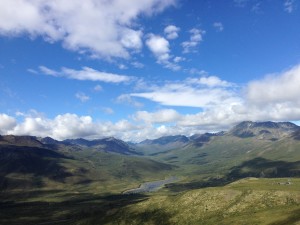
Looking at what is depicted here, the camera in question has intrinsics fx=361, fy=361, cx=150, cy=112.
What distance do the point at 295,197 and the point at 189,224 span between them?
196ft

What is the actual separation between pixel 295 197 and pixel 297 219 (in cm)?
5424

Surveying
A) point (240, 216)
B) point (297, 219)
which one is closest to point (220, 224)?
point (240, 216)

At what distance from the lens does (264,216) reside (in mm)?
172125

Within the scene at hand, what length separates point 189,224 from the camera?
198125 millimetres

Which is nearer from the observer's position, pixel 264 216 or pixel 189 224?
pixel 264 216

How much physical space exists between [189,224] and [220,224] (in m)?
23.5

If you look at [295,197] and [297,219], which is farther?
[295,197]

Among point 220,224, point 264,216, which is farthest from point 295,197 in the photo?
point 220,224

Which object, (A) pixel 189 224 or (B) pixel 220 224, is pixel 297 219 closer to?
(B) pixel 220 224

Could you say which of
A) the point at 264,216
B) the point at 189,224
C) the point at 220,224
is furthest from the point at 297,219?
the point at 189,224

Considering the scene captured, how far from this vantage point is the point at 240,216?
186375mm

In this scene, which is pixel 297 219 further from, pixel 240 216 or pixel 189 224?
pixel 189 224

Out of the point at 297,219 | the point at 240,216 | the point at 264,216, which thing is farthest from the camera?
the point at 240,216

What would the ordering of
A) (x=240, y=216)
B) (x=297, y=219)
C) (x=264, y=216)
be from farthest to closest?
(x=240, y=216)
(x=264, y=216)
(x=297, y=219)
